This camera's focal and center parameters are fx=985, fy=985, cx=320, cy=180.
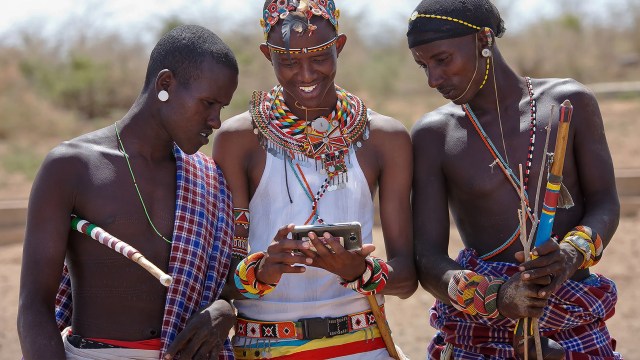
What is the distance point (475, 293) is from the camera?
151 inches

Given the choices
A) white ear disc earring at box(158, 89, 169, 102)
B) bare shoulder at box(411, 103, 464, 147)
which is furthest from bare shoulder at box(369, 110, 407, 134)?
white ear disc earring at box(158, 89, 169, 102)

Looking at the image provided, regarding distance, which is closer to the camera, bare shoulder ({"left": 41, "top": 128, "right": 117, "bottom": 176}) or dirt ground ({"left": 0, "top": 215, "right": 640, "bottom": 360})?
bare shoulder ({"left": 41, "top": 128, "right": 117, "bottom": 176})

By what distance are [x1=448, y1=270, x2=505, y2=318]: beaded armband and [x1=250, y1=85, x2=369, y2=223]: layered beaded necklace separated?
62 centimetres

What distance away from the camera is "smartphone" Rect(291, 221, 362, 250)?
354 centimetres

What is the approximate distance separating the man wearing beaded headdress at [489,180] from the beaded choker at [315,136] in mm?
377

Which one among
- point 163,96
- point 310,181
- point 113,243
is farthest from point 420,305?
point 113,243

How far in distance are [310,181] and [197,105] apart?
23.3 inches

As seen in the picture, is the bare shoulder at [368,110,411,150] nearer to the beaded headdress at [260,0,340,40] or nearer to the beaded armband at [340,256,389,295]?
the beaded headdress at [260,0,340,40]

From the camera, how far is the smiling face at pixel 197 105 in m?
3.75

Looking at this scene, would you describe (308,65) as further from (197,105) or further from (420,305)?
(420,305)

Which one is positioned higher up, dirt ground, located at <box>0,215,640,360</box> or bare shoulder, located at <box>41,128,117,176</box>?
bare shoulder, located at <box>41,128,117,176</box>

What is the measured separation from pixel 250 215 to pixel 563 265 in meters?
1.27

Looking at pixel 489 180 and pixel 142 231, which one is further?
pixel 489 180

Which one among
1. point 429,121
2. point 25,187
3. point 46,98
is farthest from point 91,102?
point 429,121
